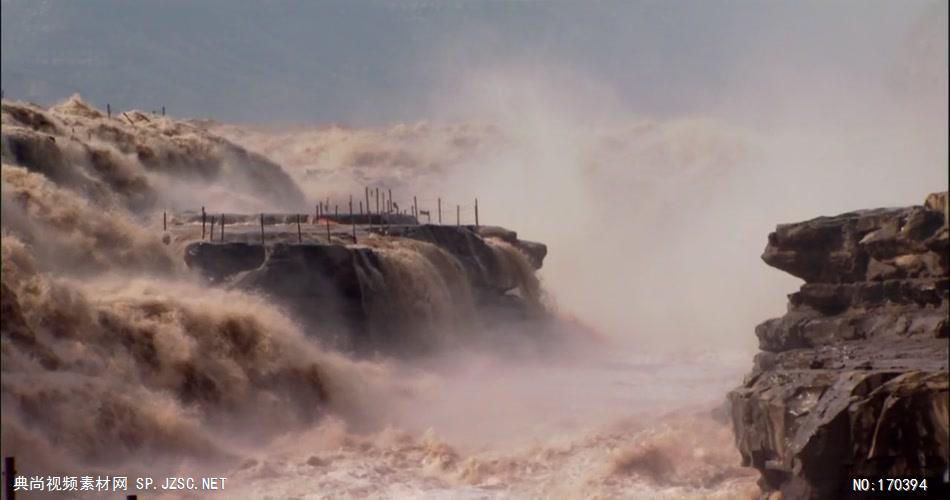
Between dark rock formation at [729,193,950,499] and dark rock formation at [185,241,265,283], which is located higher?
dark rock formation at [185,241,265,283]

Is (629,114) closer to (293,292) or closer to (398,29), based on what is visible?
(398,29)

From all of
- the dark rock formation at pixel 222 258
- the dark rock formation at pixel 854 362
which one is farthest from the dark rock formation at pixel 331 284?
the dark rock formation at pixel 854 362

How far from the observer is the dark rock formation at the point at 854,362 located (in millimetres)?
14406

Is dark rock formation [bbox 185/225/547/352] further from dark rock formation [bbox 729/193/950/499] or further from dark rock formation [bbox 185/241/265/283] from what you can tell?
dark rock formation [bbox 729/193/950/499]

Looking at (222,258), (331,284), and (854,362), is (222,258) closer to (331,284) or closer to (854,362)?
(331,284)

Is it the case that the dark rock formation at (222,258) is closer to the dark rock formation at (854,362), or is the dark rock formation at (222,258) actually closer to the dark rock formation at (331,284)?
the dark rock formation at (331,284)

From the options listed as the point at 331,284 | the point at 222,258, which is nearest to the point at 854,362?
the point at 331,284

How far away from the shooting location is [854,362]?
53.2ft

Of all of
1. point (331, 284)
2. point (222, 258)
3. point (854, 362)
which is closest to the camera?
point (854, 362)


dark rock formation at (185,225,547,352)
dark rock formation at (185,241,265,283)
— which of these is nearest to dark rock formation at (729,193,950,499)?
dark rock formation at (185,225,547,352)

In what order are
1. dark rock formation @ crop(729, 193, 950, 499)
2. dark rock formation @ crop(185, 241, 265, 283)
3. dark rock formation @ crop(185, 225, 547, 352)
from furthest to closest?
dark rock formation @ crop(185, 225, 547, 352), dark rock formation @ crop(185, 241, 265, 283), dark rock formation @ crop(729, 193, 950, 499)

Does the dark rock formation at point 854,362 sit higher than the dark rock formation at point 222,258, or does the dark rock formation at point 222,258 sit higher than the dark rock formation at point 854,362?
the dark rock formation at point 222,258

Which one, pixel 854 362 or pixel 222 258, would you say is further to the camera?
pixel 222 258

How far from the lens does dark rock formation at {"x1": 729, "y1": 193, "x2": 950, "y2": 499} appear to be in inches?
567
